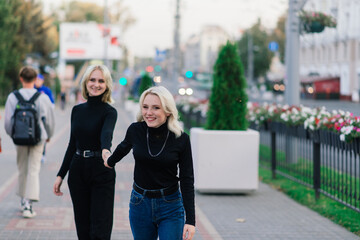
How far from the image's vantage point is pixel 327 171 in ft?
30.1

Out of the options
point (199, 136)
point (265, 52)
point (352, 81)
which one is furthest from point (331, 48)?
point (199, 136)

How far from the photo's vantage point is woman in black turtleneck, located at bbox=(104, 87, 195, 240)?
416 cm

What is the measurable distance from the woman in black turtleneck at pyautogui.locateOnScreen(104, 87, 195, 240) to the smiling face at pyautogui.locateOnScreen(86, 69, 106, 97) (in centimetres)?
114

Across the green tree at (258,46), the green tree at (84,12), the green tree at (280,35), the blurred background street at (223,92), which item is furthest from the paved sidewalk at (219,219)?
the green tree at (84,12)

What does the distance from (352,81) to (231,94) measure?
53635 millimetres

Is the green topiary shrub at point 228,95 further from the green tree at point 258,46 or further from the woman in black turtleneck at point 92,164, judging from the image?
the green tree at point 258,46

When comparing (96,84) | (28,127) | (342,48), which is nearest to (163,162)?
(96,84)

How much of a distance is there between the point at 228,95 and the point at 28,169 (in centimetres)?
402

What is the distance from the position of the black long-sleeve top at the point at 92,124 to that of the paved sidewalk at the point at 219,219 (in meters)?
2.05

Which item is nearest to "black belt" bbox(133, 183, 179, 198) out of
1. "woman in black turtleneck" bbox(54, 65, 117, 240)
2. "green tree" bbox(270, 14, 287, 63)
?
"woman in black turtleneck" bbox(54, 65, 117, 240)

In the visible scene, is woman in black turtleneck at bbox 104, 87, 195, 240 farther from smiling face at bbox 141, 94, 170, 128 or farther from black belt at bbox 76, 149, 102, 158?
black belt at bbox 76, 149, 102, 158

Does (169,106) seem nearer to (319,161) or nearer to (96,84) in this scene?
(96,84)

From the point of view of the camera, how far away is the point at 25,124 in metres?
7.80

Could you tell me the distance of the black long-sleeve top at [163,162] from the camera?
4.16 metres
